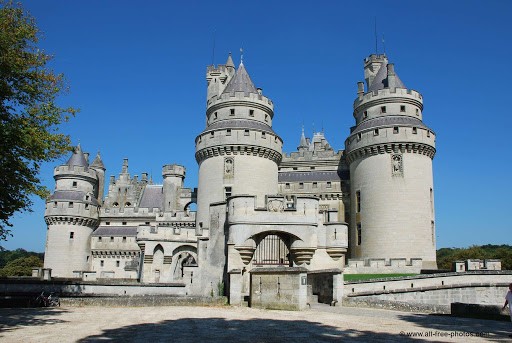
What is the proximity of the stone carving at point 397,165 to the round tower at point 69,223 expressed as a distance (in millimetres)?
31471

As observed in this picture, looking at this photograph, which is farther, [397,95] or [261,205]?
[397,95]

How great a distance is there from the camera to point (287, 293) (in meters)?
17.8

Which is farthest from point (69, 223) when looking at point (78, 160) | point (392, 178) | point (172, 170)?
point (392, 178)

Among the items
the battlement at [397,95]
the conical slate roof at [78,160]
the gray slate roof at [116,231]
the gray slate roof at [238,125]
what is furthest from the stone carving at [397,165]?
the conical slate roof at [78,160]

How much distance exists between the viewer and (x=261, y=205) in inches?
993

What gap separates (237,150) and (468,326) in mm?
27496

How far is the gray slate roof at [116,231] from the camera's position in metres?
50.5

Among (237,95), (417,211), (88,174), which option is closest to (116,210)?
(88,174)

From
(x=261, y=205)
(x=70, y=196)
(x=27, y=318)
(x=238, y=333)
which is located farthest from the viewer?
(x=70, y=196)

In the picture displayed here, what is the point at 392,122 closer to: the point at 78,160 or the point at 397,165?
the point at 397,165

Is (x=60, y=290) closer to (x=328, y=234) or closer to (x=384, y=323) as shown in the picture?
(x=328, y=234)

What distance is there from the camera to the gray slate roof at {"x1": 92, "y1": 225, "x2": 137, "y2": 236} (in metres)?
50.5

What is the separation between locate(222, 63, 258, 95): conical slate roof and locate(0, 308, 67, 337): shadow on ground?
1079 inches

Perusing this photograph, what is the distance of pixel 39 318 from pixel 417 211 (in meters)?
29.2
